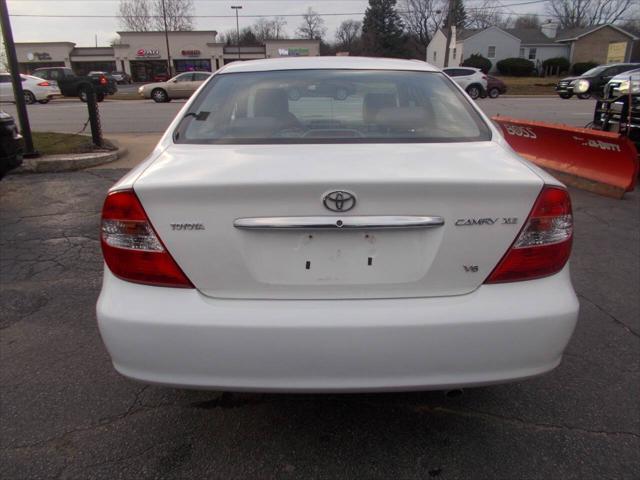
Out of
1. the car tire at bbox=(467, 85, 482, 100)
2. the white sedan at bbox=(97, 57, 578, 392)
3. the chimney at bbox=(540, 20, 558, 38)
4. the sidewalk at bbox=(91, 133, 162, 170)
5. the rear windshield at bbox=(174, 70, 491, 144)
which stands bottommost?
the sidewalk at bbox=(91, 133, 162, 170)

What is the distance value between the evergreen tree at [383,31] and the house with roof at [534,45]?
9.33m

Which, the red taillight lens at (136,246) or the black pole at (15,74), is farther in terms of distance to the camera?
the black pole at (15,74)

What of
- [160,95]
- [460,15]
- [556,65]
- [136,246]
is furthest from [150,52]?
[136,246]

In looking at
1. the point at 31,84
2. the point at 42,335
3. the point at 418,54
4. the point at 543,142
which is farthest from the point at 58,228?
the point at 418,54

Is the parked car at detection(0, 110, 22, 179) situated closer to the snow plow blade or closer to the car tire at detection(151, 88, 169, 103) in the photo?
the snow plow blade

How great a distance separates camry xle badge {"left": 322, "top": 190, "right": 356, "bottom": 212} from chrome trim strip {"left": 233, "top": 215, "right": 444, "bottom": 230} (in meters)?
0.03

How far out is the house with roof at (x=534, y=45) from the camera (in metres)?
61.2

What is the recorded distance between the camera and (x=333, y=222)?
6.02 feet

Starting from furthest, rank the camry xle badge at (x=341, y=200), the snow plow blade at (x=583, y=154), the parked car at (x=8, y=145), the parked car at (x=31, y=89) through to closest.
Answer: the parked car at (x=31, y=89) → the snow plow blade at (x=583, y=154) → the parked car at (x=8, y=145) → the camry xle badge at (x=341, y=200)

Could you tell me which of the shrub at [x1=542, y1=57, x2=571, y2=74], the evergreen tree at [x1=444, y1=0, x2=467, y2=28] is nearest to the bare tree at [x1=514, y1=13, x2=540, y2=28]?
the evergreen tree at [x1=444, y1=0, x2=467, y2=28]

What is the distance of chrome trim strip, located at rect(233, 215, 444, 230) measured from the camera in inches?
72.2

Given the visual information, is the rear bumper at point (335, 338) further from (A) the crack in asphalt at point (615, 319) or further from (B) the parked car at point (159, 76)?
(B) the parked car at point (159, 76)

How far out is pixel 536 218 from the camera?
194cm

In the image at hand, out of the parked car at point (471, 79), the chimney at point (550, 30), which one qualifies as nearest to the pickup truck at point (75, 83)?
the parked car at point (471, 79)
